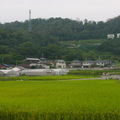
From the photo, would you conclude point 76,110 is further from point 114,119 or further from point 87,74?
point 87,74

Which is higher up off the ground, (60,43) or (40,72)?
(60,43)

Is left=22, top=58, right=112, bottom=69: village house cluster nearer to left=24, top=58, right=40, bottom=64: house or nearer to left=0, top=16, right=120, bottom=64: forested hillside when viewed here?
left=24, top=58, right=40, bottom=64: house

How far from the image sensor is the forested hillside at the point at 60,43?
71.3 m

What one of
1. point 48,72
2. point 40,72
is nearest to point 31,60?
point 48,72

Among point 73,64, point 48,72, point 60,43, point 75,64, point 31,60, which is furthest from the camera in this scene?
point 60,43

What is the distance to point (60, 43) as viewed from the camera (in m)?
93.9

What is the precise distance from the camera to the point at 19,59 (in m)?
67.2

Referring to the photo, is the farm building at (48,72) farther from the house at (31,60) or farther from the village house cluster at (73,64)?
the house at (31,60)

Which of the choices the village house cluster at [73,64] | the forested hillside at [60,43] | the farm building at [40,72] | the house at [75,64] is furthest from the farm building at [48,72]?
the house at [75,64]

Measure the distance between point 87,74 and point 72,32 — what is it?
205 ft

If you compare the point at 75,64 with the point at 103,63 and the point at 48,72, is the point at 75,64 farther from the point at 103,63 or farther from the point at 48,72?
the point at 48,72

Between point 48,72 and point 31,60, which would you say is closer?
point 48,72

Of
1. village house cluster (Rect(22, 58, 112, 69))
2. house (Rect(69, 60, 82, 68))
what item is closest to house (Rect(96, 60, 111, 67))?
village house cluster (Rect(22, 58, 112, 69))

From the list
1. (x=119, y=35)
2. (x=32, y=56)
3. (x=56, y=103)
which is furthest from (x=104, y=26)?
(x=56, y=103)
